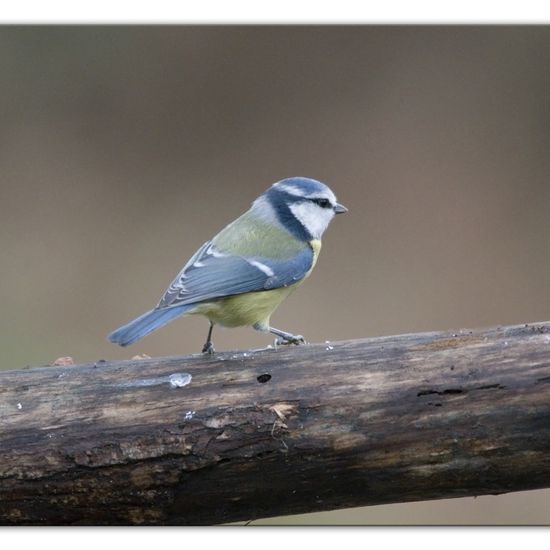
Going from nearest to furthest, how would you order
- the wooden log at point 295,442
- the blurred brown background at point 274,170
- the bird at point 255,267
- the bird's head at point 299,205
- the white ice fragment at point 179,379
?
1. the wooden log at point 295,442
2. the white ice fragment at point 179,379
3. the bird at point 255,267
4. the bird's head at point 299,205
5. the blurred brown background at point 274,170

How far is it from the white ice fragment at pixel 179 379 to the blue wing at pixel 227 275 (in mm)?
214

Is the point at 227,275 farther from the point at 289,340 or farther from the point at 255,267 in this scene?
the point at 289,340

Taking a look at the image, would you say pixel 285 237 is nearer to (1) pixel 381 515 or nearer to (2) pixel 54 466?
(1) pixel 381 515

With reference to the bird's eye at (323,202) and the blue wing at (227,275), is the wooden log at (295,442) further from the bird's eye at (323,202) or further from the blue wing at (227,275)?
the bird's eye at (323,202)

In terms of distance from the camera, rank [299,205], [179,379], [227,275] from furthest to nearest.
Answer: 1. [299,205]
2. [227,275]
3. [179,379]

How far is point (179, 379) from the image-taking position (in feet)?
5.12

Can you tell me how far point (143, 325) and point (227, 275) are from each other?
263 mm

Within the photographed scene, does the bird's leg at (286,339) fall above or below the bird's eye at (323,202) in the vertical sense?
below

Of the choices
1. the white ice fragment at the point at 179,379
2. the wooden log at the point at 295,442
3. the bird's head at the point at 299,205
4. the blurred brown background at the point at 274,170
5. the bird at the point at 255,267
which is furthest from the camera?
the blurred brown background at the point at 274,170

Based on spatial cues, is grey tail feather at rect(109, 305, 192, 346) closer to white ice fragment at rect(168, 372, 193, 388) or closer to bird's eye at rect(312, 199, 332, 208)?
white ice fragment at rect(168, 372, 193, 388)

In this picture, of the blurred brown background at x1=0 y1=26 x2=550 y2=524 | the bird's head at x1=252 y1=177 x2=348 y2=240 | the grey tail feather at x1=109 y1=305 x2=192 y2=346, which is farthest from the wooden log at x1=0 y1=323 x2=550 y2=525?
the blurred brown background at x1=0 y1=26 x2=550 y2=524

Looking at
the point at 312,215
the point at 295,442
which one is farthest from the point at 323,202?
the point at 295,442

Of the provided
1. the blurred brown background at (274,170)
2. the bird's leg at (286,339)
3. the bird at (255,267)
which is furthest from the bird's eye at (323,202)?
the blurred brown background at (274,170)

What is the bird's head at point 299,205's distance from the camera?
80.2 inches
